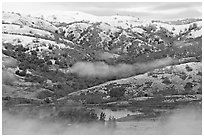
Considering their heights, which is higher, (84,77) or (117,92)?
(84,77)

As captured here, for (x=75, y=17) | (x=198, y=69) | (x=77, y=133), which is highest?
(x=75, y=17)

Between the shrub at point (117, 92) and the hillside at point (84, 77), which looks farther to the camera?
the shrub at point (117, 92)

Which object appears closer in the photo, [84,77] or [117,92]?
[117,92]

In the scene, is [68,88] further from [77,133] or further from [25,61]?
[77,133]

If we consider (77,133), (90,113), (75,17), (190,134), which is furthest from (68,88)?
(75,17)

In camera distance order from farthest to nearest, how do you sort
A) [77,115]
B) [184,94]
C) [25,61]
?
[25,61] → [184,94] → [77,115]

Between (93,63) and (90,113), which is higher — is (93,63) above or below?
above

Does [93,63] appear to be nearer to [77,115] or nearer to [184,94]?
[184,94]

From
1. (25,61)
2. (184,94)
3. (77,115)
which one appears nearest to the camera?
(77,115)

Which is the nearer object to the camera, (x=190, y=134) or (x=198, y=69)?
(x=190, y=134)

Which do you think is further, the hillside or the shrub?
the shrub
